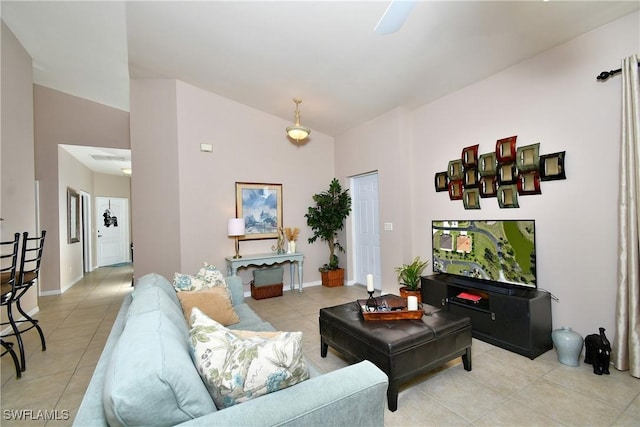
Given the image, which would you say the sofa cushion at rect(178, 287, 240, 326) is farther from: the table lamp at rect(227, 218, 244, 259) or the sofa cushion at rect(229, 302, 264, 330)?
the table lamp at rect(227, 218, 244, 259)

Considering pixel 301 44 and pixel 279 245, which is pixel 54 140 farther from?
pixel 301 44

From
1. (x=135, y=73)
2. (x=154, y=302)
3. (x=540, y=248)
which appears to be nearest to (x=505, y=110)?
(x=540, y=248)

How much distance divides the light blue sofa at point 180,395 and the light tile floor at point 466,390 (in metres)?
0.94

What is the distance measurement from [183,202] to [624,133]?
192 inches

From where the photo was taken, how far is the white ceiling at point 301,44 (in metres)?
2.44

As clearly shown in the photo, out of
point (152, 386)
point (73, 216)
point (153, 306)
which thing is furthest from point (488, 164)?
point (73, 216)

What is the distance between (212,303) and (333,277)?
314 centimetres

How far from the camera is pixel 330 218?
5.14 meters

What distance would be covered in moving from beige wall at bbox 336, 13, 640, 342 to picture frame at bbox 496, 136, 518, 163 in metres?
0.07

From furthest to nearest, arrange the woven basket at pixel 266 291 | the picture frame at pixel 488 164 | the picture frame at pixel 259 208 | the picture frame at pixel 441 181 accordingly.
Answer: the picture frame at pixel 259 208, the woven basket at pixel 266 291, the picture frame at pixel 441 181, the picture frame at pixel 488 164

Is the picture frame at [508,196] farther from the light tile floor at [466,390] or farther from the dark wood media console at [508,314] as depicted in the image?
the light tile floor at [466,390]

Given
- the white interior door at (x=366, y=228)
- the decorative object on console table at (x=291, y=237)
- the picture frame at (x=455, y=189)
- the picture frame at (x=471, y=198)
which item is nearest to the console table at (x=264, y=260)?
the decorative object on console table at (x=291, y=237)

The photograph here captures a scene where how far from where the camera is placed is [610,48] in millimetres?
2354

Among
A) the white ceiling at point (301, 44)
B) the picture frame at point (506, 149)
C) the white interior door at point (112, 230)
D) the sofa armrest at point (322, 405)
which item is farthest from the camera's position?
the white interior door at point (112, 230)
